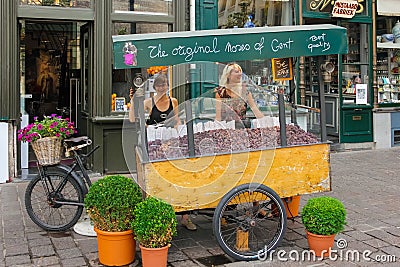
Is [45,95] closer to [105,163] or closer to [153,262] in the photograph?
[105,163]

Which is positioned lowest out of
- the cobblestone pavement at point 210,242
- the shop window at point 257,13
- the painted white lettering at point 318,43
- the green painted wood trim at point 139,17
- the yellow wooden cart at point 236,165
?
the cobblestone pavement at point 210,242

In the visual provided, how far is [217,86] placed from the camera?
5320mm

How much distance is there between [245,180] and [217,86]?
42.3 inches

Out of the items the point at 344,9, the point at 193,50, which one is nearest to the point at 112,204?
the point at 193,50

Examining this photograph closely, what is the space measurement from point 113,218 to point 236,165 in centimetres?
132

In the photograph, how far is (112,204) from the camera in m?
4.59

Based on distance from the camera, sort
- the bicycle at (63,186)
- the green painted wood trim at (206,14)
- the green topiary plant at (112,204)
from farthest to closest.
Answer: the green painted wood trim at (206,14) < the bicycle at (63,186) < the green topiary plant at (112,204)

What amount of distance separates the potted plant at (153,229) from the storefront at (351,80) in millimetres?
7670

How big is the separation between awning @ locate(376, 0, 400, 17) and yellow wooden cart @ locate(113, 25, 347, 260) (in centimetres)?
756

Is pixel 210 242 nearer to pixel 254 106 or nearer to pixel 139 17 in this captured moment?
pixel 254 106

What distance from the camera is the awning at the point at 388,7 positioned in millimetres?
11867

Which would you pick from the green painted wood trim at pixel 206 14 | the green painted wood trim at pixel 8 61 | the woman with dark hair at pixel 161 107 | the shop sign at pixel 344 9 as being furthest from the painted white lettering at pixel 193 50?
the shop sign at pixel 344 9

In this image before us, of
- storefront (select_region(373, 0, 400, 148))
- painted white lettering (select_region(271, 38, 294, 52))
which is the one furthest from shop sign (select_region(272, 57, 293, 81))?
storefront (select_region(373, 0, 400, 148))

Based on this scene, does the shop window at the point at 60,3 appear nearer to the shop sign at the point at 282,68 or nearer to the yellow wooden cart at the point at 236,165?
the shop sign at the point at 282,68
